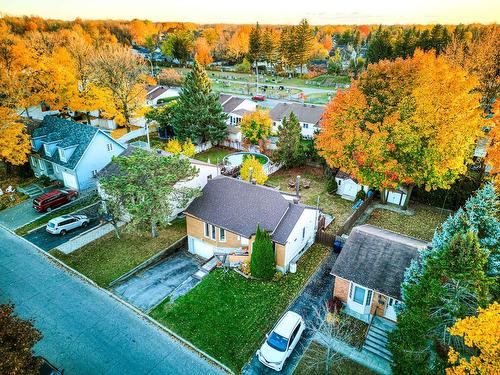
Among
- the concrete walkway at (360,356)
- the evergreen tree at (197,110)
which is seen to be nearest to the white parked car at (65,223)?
the evergreen tree at (197,110)

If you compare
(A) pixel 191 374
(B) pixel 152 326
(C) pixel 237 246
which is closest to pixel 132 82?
(C) pixel 237 246

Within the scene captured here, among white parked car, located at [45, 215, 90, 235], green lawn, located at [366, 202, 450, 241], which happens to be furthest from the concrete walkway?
white parked car, located at [45, 215, 90, 235]

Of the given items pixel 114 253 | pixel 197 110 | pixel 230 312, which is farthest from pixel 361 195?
pixel 197 110

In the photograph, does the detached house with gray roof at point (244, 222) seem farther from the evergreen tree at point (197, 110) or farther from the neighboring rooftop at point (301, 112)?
the neighboring rooftop at point (301, 112)

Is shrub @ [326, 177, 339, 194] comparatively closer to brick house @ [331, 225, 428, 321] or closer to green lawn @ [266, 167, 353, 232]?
green lawn @ [266, 167, 353, 232]

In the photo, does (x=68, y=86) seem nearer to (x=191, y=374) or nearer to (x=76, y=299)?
(x=76, y=299)

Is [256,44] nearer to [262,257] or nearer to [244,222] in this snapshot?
[244,222]
